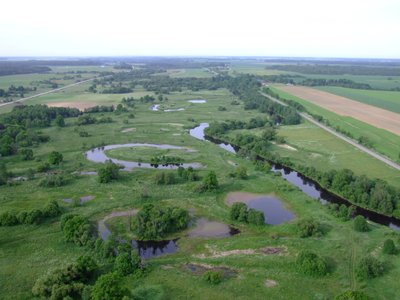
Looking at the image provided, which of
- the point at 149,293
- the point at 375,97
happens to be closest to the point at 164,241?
the point at 149,293

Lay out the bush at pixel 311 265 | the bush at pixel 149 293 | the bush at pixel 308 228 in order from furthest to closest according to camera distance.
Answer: the bush at pixel 308 228
the bush at pixel 311 265
the bush at pixel 149 293

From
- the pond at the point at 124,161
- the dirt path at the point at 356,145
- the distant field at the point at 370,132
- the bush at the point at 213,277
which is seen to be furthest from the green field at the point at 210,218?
the distant field at the point at 370,132

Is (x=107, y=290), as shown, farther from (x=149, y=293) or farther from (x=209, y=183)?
(x=209, y=183)

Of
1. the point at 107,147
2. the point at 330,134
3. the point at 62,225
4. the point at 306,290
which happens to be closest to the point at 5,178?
the point at 62,225

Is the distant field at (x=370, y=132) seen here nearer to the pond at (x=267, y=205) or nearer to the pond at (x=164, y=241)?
the pond at (x=267, y=205)

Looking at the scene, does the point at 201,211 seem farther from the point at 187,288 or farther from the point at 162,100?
the point at 162,100

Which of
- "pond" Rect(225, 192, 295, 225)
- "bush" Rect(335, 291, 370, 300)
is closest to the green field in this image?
"pond" Rect(225, 192, 295, 225)
